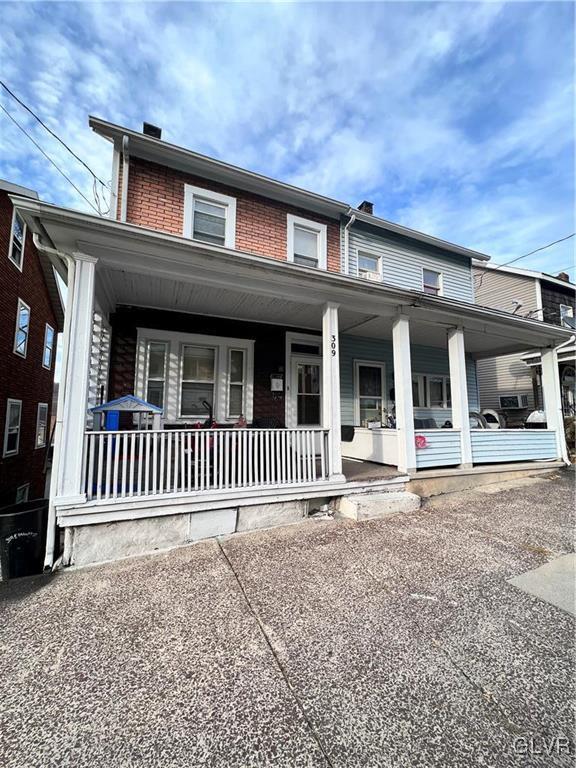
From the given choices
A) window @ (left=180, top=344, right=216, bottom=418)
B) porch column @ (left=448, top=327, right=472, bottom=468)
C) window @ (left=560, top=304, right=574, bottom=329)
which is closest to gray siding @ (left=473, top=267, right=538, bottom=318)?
window @ (left=560, top=304, right=574, bottom=329)

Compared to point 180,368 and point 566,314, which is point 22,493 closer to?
point 180,368

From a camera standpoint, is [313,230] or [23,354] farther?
[23,354]

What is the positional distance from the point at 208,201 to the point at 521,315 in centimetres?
1352

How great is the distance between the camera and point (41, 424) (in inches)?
516

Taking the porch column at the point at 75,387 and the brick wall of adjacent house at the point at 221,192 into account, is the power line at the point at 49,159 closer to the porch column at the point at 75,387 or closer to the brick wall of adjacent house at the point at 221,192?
the brick wall of adjacent house at the point at 221,192

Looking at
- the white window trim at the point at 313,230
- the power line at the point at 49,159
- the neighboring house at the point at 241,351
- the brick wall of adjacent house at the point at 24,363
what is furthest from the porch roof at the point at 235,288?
the brick wall of adjacent house at the point at 24,363

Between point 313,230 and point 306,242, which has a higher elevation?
point 313,230

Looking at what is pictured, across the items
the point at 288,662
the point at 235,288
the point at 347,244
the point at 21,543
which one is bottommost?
the point at 288,662

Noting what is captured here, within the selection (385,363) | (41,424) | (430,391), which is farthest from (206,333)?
(41,424)

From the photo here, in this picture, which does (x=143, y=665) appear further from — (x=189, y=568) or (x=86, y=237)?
(x=86, y=237)

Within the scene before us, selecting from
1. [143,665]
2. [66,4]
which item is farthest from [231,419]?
[66,4]

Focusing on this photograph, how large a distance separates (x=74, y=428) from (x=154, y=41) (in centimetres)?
644

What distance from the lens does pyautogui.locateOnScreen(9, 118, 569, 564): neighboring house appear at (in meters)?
3.63

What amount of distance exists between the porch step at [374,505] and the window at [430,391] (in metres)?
4.07
